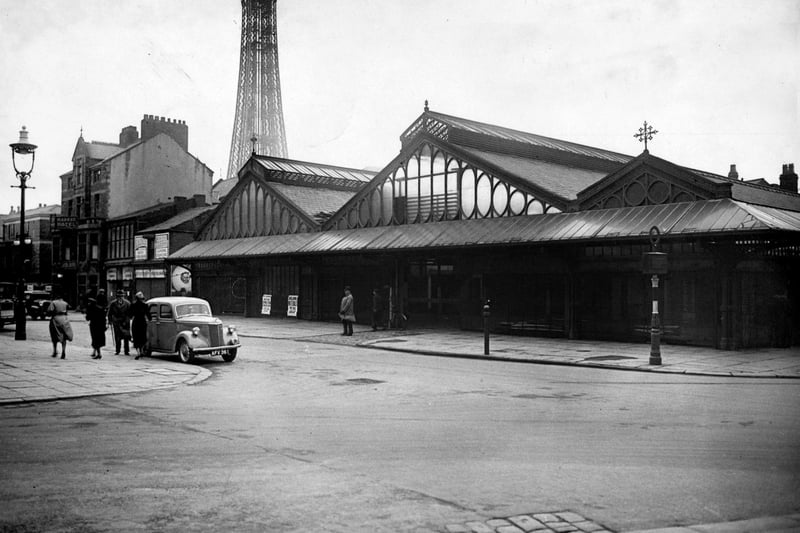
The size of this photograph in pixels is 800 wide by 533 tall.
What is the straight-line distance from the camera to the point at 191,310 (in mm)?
19203

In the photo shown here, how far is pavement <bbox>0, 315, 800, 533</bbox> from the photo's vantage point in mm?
11998

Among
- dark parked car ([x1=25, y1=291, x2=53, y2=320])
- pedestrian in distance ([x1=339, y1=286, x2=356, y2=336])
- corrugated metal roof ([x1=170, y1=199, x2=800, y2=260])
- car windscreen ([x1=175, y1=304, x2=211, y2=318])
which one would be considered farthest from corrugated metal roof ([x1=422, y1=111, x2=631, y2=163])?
dark parked car ([x1=25, y1=291, x2=53, y2=320])

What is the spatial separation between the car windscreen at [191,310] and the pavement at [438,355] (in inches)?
50.7

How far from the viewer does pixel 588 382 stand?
561 inches

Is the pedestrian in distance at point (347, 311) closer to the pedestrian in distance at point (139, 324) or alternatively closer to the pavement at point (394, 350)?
the pavement at point (394, 350)

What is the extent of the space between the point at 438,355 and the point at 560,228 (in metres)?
6.65

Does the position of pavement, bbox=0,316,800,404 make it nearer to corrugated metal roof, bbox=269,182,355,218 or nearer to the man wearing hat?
the man wearing hat

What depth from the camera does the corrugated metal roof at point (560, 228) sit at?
20.1 m

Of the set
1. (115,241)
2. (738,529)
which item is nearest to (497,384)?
(738,529)

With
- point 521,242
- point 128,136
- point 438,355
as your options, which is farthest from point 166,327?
point 128,136

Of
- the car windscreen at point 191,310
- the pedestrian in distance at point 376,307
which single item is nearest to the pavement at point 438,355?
the pedestrian in distance at point 376,307

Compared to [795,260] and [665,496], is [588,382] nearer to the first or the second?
[665,496]

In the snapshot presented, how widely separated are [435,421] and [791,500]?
467 centimetres

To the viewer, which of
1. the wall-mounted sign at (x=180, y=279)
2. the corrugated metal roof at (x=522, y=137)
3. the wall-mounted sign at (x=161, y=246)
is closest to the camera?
the corrugated metal roof at (x=522, y=137)
